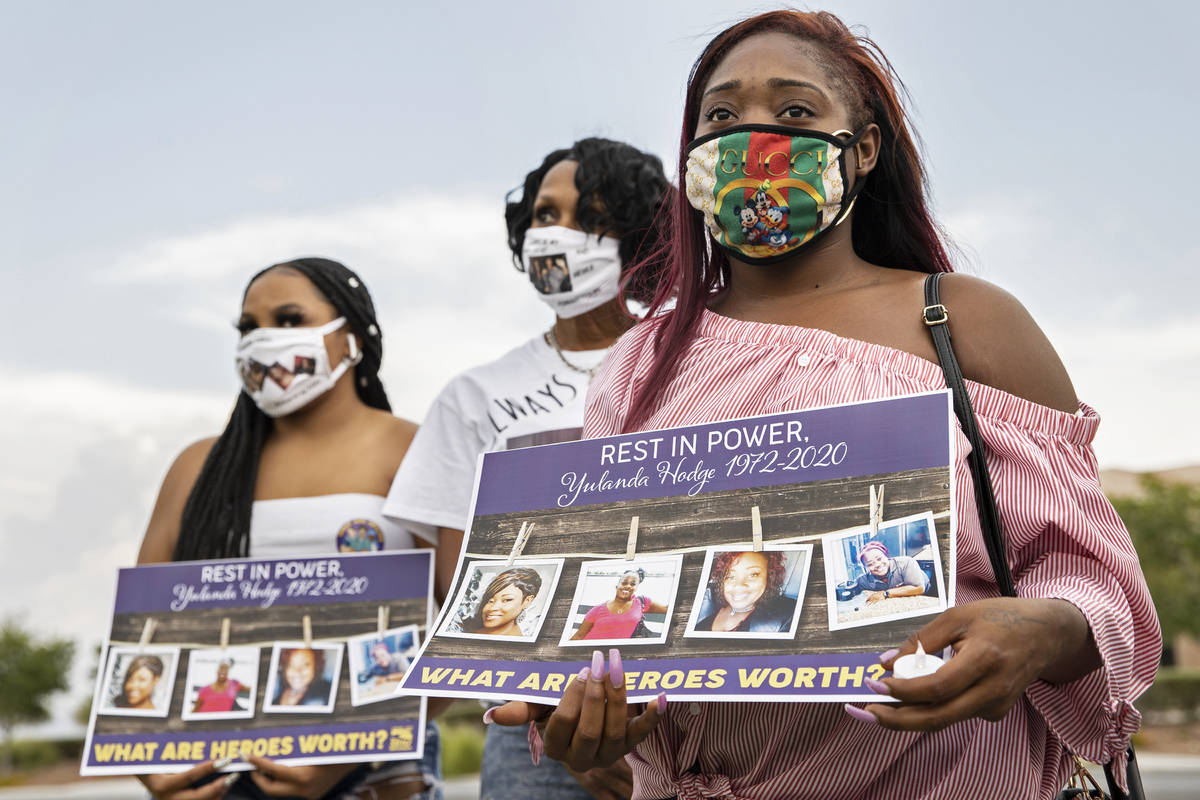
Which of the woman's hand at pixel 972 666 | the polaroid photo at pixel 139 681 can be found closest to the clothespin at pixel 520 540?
→ the woman's hand at pixel 972 666

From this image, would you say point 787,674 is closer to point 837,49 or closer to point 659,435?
point 659,435

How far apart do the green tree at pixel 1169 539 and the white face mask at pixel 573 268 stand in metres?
32.6

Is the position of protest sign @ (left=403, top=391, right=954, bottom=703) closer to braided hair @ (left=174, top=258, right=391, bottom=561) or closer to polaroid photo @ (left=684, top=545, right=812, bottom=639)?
polaroid photo @ (left=684, top=545, right=812, bottom=639)

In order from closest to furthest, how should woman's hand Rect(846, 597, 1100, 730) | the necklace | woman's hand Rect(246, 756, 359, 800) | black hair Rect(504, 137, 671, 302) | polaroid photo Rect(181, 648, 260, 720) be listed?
woman's hand Rect(846, 597, 1100, 730) < woman's hand Rect(246, 756, 359, 800) < polaroid photo Rect(181, 648, 260, 720) < the necklace < black hair Rect(504, 137, 671, 302)

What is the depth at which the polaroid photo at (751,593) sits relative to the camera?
177cm

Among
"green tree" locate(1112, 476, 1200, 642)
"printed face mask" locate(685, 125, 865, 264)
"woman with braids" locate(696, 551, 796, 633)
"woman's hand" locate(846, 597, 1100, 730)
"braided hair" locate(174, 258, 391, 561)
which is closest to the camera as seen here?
"woman's hand" locate(846, 597, 1100, 730)

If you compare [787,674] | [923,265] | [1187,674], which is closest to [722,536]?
[787,674]

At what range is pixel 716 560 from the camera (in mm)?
1877

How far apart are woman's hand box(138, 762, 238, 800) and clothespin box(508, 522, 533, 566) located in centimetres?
172

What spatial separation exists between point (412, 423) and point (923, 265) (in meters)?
2.13

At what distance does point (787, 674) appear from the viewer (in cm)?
170

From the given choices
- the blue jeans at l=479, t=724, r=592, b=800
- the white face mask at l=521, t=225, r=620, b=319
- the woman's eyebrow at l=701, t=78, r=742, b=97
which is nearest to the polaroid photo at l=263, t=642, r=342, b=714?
the blue jeans at l=479, t=724, r=592, b=800

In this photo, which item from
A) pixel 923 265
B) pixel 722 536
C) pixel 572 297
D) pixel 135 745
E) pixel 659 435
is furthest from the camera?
pixel 572 297

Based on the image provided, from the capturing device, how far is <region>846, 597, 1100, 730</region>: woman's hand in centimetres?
156
